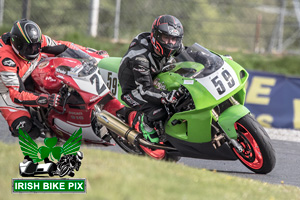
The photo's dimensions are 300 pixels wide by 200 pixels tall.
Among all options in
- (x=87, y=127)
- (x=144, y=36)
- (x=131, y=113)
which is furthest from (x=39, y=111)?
(x=144, y=36)

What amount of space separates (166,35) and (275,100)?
515 cm

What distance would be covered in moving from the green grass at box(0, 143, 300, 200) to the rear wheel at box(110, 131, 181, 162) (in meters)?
1.21

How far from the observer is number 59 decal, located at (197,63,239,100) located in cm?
595

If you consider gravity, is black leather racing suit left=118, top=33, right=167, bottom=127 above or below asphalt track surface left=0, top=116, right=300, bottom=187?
above

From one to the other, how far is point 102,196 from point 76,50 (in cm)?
397

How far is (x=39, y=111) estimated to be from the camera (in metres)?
7.33

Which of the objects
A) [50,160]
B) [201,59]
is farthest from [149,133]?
[50,160]

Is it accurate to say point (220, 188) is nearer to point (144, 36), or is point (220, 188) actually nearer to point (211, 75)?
point (211, 75)

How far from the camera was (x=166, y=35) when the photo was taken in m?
6.30

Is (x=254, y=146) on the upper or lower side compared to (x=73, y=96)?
upper

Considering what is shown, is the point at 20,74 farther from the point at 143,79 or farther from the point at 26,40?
the point at 143,79

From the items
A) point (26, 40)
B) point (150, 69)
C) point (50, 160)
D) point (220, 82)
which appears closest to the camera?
point (50, 160)

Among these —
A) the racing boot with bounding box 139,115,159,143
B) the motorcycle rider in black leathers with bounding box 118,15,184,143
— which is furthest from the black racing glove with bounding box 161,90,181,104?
the racing boot with bounding box 139,115,159,143

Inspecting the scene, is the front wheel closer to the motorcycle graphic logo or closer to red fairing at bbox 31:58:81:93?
the motorcycle graphic logo
